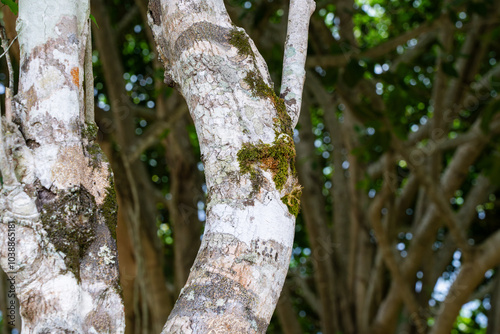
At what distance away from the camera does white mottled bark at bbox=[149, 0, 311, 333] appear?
3.12ft

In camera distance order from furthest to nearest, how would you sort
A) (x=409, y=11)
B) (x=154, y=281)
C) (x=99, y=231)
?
(x=409, y=11), (x=154, y=281), (x=99, y=231)

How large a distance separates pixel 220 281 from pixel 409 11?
4.46 m

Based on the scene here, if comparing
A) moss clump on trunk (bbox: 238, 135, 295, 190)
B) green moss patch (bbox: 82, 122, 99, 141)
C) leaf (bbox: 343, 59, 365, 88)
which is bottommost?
moss clump on trunk (bbox: 238, 135, 295, 190)

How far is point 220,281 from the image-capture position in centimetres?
96

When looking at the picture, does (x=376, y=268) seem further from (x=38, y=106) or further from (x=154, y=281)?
(x=38, y=106)

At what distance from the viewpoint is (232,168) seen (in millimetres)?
1069

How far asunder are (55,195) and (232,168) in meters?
0.32

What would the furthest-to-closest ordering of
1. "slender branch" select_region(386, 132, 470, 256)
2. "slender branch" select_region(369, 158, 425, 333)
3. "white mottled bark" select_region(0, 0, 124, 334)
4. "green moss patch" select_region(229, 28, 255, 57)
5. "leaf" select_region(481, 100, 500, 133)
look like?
"slender branch" select_region(369, 158, 425, 333), "slender branch" select_region(386, 132, 470, 256), "leaf" select_region(481, 100, 500, 133), "green moss patch" select_region(229, 28, 255, 57), "white mottled bark" select_region(0, 0, 124, 334)

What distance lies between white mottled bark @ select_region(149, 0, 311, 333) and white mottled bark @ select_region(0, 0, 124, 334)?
0.16 meters

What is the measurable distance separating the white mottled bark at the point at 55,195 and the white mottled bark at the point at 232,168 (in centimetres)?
16

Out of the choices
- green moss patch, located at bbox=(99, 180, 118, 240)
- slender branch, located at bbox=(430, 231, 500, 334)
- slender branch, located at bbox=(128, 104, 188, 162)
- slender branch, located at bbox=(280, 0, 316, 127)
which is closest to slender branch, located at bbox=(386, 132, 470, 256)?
slender branch, located at bbox=(430, 231, 500, 334)

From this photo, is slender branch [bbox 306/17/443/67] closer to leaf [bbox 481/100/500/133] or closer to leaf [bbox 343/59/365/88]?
leaf [bbox 343/59/365/88]

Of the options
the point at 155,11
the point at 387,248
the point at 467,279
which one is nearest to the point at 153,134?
the point at 387,248

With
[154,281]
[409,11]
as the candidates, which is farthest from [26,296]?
[409,11]
